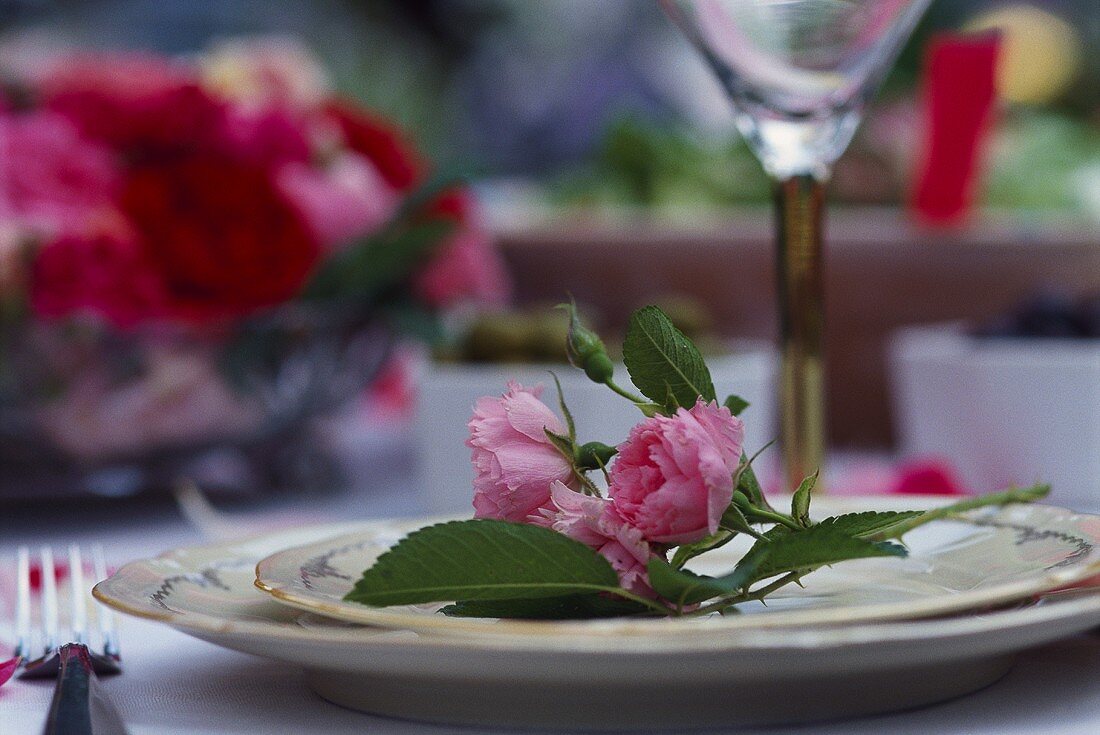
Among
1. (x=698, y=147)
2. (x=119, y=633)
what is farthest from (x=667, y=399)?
(x=698, y=147)

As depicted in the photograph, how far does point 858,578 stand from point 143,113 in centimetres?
38

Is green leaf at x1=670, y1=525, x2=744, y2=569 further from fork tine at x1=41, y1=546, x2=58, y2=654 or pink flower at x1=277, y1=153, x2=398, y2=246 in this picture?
pink flower at x1=277, y1=153, x2=398, y2=246

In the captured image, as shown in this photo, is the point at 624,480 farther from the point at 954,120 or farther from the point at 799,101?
the point at 954,120

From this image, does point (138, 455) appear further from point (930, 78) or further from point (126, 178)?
point (930, 78)

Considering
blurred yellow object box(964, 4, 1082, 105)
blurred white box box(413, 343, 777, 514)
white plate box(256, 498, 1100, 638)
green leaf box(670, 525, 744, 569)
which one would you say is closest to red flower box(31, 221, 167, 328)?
blurred white box box(413, 343, 777, 514)

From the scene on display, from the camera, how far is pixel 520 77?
291 centimetres

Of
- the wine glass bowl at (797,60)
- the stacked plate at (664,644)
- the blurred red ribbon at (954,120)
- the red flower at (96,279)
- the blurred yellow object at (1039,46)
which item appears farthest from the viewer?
the blurred yellow object at (1039,46)

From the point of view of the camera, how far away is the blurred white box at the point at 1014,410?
0.54 m

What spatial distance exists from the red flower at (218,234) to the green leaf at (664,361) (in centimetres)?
31

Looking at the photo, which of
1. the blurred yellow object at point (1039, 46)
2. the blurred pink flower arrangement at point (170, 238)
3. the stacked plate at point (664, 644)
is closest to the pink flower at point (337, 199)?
the blurred pink flower arrangement at point (170, 238)

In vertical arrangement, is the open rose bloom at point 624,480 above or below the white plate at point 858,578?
above

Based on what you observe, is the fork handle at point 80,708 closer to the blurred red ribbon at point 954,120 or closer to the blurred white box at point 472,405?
the blurred white box at point 472,405

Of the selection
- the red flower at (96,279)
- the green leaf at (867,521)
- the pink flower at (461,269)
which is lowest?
the green leaf at (867,521)

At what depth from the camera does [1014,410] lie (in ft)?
1.79
